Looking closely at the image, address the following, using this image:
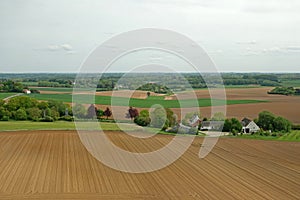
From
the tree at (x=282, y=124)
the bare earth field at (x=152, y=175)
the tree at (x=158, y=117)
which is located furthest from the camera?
the tree at (x=282, y=124)

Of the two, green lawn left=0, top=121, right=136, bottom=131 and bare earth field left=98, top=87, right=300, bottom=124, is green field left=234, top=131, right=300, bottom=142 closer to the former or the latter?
bare earth field left=98, top=87, right=300, bottom=124

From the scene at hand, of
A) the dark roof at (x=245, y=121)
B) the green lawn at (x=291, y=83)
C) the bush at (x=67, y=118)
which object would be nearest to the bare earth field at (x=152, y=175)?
the dark roof at (x=245, y=121)

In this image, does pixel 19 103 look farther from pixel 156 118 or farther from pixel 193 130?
pixel 193 130

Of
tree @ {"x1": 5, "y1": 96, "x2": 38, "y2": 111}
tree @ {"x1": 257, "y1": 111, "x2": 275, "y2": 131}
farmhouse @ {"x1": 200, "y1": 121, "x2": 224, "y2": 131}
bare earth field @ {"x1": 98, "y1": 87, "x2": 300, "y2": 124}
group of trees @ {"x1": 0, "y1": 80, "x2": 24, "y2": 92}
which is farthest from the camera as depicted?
group of trees @ {"x1": 0, "y1": 80, "x2": 24, "y2": 92}

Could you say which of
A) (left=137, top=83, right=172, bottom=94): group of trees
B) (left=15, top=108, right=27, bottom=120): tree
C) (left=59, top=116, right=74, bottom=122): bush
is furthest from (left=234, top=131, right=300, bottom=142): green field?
(left=15, top=108, right=27, bottom=120): tree

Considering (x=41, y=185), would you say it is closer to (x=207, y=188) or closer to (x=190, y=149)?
(x=207, y=188)

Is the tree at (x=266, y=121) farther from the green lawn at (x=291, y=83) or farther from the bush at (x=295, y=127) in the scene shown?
the green lawn at (x=291, y=83)


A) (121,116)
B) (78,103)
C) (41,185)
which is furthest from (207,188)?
(78,103)

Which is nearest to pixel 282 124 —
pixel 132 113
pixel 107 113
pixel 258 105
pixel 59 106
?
pixel 258 105
